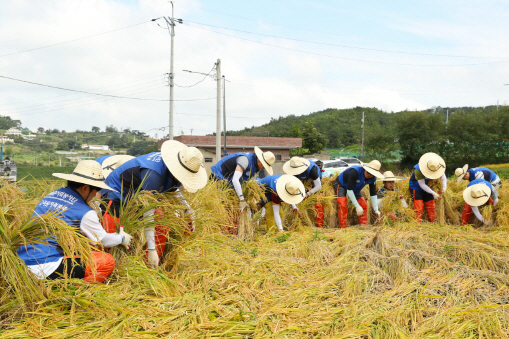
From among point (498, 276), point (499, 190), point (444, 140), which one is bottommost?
point (498, 276)

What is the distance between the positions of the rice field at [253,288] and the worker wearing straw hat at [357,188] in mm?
1616

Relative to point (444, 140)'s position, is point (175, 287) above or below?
below

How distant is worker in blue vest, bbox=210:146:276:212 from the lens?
5554 mm

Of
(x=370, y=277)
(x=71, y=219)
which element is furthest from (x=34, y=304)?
(x=370, y=277)

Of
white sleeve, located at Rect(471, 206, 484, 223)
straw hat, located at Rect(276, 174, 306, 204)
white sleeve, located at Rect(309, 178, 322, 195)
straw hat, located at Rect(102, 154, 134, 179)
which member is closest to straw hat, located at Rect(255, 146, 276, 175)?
straw hat, located at Rect(276, 174, 306, 204)

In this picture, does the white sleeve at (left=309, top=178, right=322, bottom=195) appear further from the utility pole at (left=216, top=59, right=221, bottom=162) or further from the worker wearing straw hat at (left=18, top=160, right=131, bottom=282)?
the utility pole at (left=216, top=59, right=221, bottom=162)

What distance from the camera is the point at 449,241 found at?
16.4ft

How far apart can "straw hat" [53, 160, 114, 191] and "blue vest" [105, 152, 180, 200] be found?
70 centimetres

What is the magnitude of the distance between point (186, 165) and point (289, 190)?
2381mm

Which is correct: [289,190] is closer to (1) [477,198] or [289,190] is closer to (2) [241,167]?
(2) [241,167]

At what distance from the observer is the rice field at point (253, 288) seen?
7.78 feet

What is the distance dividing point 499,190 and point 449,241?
10.5ft

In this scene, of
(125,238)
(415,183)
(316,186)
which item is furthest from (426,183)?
(125,238)

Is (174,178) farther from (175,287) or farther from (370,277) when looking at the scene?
(370,277)
